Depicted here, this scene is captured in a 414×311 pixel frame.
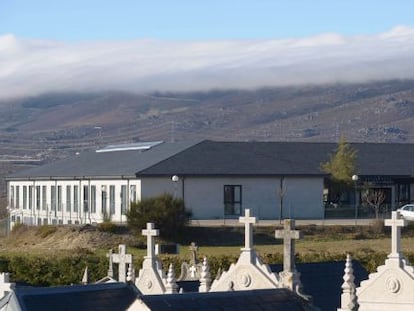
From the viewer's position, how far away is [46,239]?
6712cm

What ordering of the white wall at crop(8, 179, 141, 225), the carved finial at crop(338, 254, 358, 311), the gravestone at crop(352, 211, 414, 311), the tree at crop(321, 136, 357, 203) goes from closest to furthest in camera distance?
1. the gravestone at crop(352, 211, 414, 311)
2. the carved finial at crop(338, 254, 358, 311)
3. the white wall at crop(8, 179, 141, 225)
4. the tree at crop(321, 136, 357, 203)

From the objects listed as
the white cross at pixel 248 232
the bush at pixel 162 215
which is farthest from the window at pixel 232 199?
the white cross at pixel 248 232

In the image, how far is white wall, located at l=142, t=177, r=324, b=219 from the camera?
74.9m

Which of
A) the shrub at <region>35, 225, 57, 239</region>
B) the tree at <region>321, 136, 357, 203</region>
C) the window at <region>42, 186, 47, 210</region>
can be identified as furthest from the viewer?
the window at <region>42, 186, 47, 210</region>

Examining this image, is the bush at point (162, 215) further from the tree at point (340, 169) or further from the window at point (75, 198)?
the window at point (75, 198)

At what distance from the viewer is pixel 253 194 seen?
7612 centimetres

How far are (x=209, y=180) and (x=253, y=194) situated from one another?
2.46 meters

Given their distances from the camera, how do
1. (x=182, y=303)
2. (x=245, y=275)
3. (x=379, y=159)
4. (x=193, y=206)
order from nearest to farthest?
(x=182, y=303), (x=245, y=275), (x=193, y=206), (x=379, y=159)

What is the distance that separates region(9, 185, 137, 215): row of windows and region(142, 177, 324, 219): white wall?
223 centimetres

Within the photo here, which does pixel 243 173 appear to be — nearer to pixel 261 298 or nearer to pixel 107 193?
pixel 107 193

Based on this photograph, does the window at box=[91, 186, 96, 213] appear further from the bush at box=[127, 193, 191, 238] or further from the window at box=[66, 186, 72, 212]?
the bush at box=[127, 193, 191, 238]

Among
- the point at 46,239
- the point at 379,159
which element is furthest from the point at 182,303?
the point at 379,159

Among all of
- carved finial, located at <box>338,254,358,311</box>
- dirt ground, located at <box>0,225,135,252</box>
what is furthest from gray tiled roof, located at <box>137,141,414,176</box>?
carved finial, located at <box>338,254,358,311</box>

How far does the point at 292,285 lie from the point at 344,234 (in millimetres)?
43643
